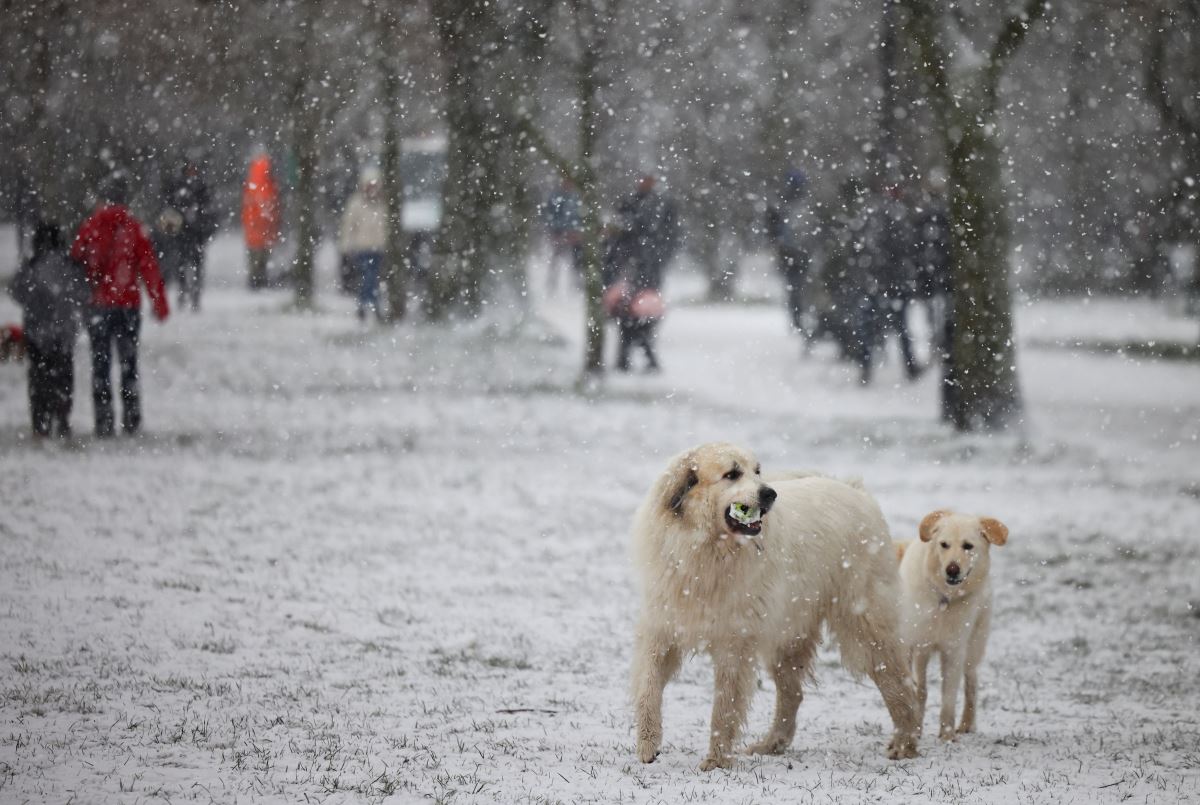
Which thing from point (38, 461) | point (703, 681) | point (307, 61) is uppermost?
point (307, 61)

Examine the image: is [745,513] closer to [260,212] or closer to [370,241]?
[370,241]

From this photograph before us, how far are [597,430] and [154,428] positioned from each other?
14.4 ft

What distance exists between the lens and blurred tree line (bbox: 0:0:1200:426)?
55.3 ft

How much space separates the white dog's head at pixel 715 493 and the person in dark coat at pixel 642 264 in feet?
41.2

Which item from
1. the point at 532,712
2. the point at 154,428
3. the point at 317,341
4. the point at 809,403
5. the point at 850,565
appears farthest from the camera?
the point at 317,341

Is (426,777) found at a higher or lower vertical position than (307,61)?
lower

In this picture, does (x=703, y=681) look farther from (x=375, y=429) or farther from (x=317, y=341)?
(x=317, y=341)

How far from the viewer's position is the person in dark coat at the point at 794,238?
2147cm

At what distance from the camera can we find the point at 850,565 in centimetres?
603

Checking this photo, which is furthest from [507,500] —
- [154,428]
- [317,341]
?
[317,341]

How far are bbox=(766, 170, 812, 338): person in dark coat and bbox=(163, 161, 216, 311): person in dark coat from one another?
9.24 meters

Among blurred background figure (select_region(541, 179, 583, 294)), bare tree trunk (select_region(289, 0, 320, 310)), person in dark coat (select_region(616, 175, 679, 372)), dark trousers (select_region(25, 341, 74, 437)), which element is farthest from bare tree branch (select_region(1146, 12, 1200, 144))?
dark trousers (select_region(25, 341, 74, 437))

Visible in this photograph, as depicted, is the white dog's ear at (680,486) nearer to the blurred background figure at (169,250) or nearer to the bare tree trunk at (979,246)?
the bare tree trunk at (979,246)

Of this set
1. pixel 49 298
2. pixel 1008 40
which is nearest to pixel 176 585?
pixel 49 298
